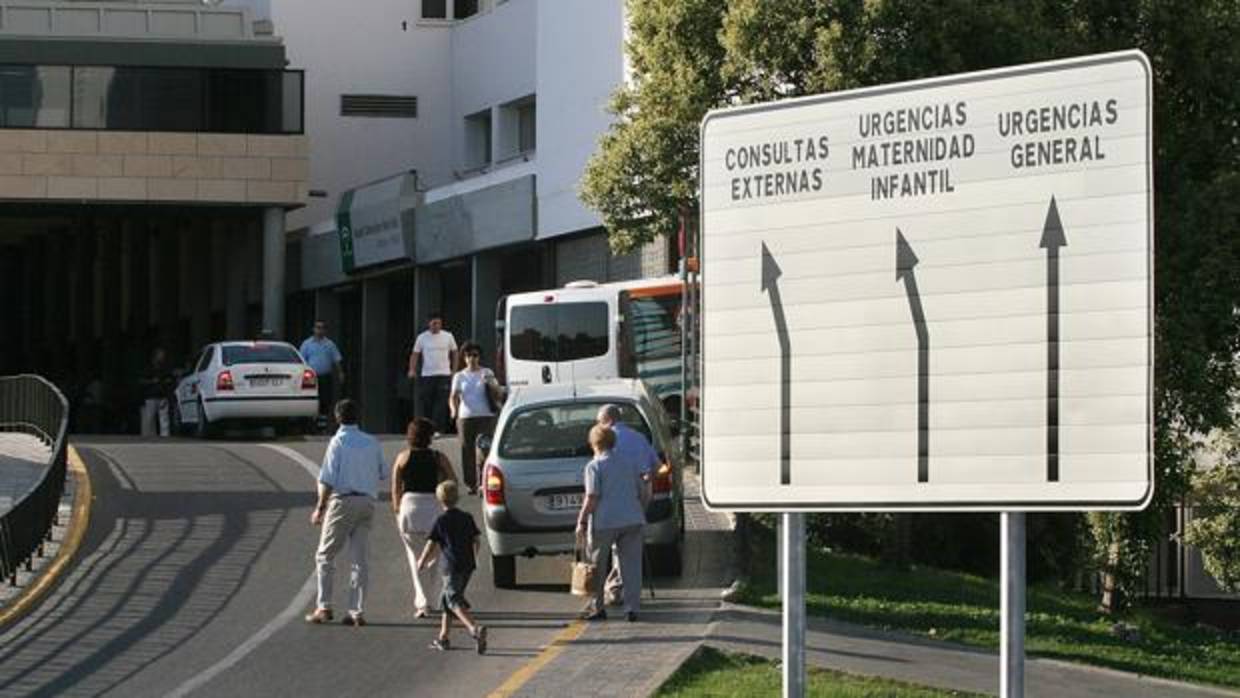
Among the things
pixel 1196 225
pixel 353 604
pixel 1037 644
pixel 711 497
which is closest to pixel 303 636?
pixel 353 604

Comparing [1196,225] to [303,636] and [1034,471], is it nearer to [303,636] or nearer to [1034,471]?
[303,636]

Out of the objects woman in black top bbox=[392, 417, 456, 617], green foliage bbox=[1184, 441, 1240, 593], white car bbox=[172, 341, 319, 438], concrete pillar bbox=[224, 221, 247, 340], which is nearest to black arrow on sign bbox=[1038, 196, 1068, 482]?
woman in black top bbox=[392, 417, 456, 617]

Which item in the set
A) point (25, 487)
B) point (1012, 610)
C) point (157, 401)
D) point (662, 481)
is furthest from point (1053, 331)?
point (157, 401)

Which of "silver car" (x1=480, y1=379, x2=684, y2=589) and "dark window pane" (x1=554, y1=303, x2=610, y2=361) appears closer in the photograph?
"silver car" (x1=480, y1=379, x2=684, y2=589)

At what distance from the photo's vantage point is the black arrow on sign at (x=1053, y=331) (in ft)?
17.4

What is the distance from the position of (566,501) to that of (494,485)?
608mm

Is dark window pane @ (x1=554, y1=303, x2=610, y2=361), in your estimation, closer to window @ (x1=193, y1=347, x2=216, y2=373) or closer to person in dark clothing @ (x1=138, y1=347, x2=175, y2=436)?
window @ (x1=193, y1=347, x2=216, y2=373)

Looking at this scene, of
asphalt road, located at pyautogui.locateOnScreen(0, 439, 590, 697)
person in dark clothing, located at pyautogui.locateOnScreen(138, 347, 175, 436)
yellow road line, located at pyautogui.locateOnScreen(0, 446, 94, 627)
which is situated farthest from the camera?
person in dark clothing, located at pyautogui.locateOnScreen(138, 347, 175, 436)

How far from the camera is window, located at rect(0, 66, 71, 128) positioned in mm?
54156

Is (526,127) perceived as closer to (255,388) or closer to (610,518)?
(255,388)

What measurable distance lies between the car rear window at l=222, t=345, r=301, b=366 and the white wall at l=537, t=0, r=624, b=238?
27.2 feet

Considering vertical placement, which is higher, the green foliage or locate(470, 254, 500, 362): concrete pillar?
locate(470, 254, 500, 362): concrete pillar

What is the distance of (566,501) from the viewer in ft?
65.1

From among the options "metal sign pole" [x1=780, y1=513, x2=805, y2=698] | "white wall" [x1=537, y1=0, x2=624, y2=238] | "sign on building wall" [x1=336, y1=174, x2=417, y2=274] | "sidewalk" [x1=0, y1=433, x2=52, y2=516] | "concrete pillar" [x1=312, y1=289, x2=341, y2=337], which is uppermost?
"white wall" [x1=537, y1=0, x2=624, y2=238]
